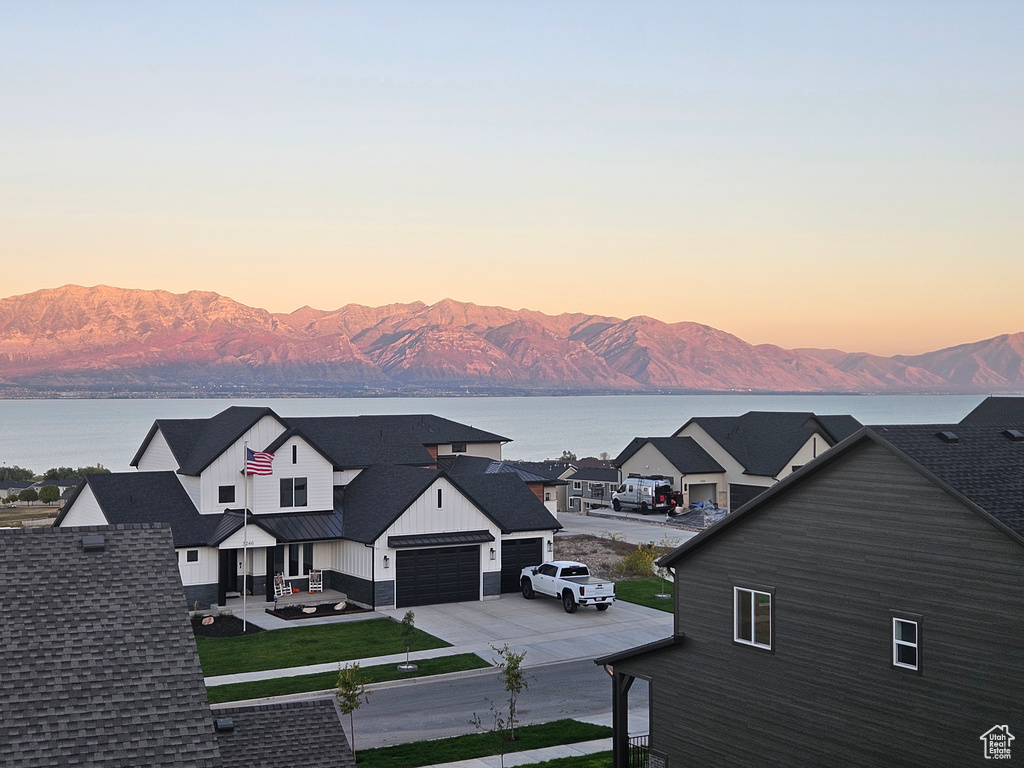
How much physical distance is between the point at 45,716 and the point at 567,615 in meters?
25.6

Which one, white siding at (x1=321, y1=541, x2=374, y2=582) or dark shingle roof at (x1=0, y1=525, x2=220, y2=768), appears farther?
white siding at (x1=321, y1=541, x2=374, y2=582)

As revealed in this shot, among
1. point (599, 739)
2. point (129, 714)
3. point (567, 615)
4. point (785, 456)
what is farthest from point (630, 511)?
point (129, 714)

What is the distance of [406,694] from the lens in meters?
25.8

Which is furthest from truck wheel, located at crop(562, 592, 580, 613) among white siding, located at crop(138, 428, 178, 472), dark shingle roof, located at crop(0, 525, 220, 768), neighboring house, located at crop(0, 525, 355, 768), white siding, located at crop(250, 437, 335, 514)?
dark shingle roof, located at crop(0, 525, 220, 768)

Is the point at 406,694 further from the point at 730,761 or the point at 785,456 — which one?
the point at 785,456

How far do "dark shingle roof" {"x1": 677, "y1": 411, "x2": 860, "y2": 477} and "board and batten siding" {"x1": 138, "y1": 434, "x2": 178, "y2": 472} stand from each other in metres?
38.2

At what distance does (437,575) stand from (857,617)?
24000 mm

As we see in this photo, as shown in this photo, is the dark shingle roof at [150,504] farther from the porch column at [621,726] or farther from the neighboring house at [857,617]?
the neighboring house at [857,617]

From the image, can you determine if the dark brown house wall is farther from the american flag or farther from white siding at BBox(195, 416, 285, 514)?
white siding at BBox(195, 416, 285, 514)

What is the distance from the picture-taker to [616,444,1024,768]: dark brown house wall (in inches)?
557

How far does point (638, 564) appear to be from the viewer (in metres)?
44.4

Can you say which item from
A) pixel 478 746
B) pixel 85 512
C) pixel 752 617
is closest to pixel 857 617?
pixel 752 617

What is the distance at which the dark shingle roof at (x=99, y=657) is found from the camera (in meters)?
11.3

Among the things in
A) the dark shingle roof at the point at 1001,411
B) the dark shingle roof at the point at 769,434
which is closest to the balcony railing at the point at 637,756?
the dark shingle roof at the point at 1001,411
